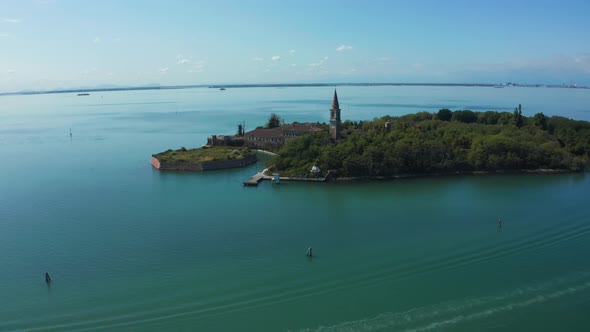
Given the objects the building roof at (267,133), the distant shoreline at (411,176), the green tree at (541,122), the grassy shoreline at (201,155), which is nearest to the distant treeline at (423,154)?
the distant shoreline at (411,176)

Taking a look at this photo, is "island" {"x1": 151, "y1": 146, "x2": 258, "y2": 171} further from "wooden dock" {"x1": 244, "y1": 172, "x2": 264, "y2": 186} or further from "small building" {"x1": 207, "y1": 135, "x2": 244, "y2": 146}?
"small building" {"x1": 207, "y1": 135, "x2": 244, "y2": 146}

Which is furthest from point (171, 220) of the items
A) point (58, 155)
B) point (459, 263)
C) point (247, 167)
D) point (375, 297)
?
point (58, 155)

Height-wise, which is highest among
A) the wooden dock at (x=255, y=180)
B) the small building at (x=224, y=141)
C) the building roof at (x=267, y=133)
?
the building roof at (x=267, y=133)

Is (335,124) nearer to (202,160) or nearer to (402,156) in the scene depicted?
(402,156)

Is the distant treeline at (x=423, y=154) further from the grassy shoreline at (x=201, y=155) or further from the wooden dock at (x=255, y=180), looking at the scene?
the grassy shoreline at (x=201, y=155)

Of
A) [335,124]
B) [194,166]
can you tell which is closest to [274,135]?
[335,124]
